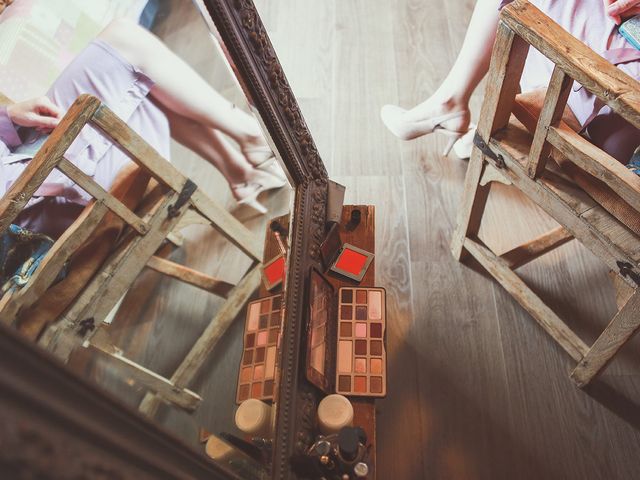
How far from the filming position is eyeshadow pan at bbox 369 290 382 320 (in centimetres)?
131

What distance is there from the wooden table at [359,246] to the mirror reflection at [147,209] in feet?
0.04

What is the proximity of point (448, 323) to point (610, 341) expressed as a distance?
568 millimetres

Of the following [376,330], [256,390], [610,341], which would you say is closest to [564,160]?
[610,341]

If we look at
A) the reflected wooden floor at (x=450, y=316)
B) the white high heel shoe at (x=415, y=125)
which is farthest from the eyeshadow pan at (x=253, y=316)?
the white high heel shoe at (x=415, y=125)

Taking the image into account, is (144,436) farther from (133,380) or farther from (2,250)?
(2,250)

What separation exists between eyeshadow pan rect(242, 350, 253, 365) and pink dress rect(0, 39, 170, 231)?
1.76 feet

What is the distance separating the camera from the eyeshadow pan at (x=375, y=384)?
3.96 ft

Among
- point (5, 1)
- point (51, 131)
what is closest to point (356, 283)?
point (51, 131)

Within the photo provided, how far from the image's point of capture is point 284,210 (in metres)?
1.49

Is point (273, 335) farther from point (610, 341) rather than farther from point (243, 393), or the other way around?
point (610, 341)

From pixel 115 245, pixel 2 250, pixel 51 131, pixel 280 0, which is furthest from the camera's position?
pixel 280 0

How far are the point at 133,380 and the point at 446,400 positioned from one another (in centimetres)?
121

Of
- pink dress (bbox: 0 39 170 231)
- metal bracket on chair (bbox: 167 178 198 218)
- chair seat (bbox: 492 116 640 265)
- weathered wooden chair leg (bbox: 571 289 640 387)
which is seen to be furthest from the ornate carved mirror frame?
weathered wooden chair leg (bbox: 571 289 640 387)

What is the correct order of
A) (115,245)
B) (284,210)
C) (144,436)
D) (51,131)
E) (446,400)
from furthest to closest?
(446,400), (284,210), (115,245), (51,131), (144,436)
